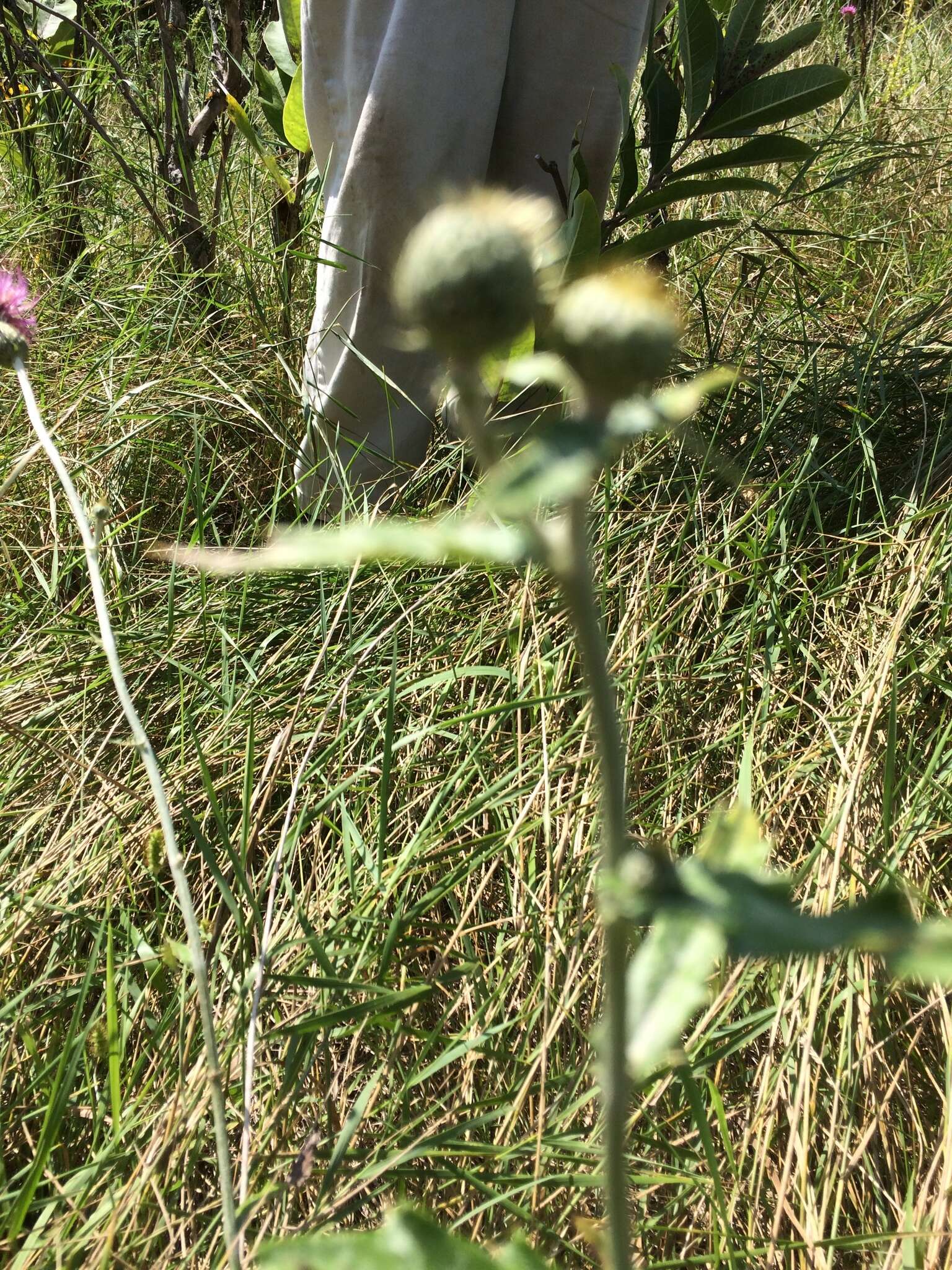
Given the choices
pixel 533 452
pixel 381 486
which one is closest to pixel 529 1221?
pixel 533 452

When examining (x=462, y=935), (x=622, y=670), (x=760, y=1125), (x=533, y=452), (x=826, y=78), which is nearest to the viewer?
(x=533, y=452)

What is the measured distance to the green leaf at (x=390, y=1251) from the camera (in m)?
0.37

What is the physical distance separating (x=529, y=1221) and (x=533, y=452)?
1.94 feet

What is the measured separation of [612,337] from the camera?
0.34m

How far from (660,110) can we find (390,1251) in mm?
1619

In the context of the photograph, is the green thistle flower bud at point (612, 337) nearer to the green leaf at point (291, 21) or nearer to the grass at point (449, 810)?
the grass at point (449, 810)

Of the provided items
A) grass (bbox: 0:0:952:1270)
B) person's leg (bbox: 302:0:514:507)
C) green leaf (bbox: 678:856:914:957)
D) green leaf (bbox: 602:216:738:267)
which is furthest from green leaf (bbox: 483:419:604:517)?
green leaf (bbox: 602:216:738:267)

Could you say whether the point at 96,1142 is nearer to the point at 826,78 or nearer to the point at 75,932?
the point at 75,932

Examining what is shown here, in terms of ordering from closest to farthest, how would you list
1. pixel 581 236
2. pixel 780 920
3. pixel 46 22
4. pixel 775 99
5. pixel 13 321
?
pixel 780 920 → pixel 13 321 → pixel 581 236 → pixel 775 99 → pixel 46 22

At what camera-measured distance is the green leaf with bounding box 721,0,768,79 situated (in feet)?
4.90

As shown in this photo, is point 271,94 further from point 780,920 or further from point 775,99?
point 780,920

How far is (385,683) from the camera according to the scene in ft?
3.97

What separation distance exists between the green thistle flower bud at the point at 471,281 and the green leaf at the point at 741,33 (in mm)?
1392

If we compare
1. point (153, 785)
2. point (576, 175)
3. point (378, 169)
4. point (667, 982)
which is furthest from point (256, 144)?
point (667, 982)
